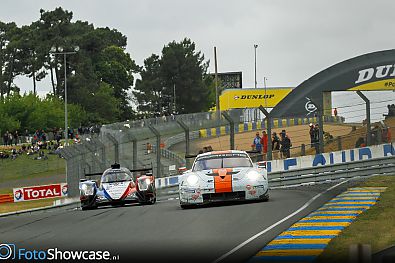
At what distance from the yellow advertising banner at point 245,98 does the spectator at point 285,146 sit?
6834 cm

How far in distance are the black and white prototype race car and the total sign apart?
63.8 ft

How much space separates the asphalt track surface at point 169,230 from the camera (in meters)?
10.6

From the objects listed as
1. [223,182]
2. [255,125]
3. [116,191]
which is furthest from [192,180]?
[255,125]

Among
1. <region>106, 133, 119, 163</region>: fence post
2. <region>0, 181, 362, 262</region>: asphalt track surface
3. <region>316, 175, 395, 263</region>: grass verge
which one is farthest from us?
<region>106, 133, 119, 163</region>: fence post

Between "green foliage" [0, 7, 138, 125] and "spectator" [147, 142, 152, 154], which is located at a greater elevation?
"green foliage" [0, 7, 138, 125]

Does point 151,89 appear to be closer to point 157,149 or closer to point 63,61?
point 63,61

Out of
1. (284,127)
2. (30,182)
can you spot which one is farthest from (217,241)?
(30,182)

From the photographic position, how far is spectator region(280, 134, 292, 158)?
24547mm

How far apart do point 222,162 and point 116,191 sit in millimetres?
3589

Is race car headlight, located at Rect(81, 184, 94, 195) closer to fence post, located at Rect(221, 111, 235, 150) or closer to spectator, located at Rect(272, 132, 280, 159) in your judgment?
fence post, located at Rect(221, 111, 235, 150)

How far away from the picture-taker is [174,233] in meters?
12.7

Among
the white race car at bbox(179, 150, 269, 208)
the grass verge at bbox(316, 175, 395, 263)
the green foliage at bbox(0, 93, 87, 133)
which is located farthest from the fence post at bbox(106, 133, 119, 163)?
the green foliage at bbox(0, 93, 87, 133)

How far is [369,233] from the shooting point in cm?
1170

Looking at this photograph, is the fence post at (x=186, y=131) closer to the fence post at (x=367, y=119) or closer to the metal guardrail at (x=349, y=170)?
the metal guardrail at (x=349, y=170)
